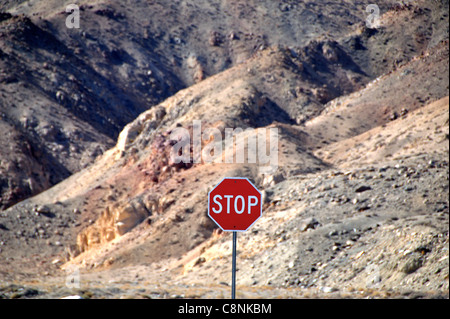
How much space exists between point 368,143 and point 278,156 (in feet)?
20.1

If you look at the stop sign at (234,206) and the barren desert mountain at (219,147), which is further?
the barren desert mountain at (219,147)

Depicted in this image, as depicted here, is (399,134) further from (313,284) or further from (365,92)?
(313,284)

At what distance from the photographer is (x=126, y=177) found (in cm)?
3797

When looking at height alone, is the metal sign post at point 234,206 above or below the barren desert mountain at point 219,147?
below

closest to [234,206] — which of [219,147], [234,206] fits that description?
[234,206]

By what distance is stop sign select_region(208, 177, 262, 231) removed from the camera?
8102 mm

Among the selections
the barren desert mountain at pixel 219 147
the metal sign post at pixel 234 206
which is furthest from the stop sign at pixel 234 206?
the barren desert mountain at pixel 219 147

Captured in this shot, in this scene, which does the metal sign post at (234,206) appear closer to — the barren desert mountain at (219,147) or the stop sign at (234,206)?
the stop sign at (234,206)

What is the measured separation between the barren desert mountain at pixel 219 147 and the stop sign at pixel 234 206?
5.95 m

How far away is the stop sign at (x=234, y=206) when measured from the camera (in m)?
8.10

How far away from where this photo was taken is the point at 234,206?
26.7ft

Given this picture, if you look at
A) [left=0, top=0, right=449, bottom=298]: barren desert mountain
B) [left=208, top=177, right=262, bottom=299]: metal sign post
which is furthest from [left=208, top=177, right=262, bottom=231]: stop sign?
[left=0, top=0, right=449, bottom=298]: barren desert mountain

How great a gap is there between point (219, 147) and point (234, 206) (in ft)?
92.1

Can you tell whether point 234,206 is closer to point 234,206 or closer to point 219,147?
point 234,206
